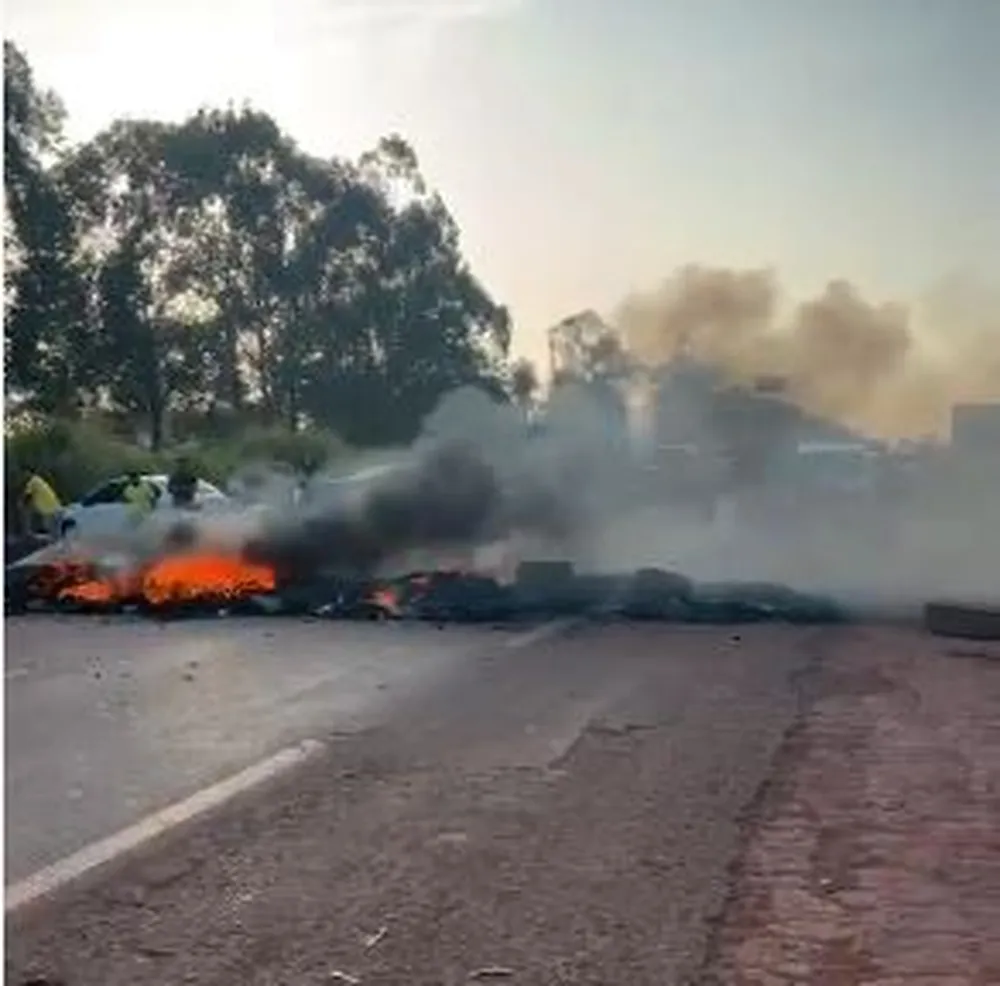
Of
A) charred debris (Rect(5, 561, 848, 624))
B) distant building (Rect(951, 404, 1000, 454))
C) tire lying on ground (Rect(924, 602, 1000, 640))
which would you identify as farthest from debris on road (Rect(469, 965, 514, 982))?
distant building (Rect(951, 404, 1000, 454))

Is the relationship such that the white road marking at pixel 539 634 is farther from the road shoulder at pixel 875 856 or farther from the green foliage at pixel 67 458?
the green foliage at pixel 67 458

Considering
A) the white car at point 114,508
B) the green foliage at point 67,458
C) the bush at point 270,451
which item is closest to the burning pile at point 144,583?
the white car at point 114,508

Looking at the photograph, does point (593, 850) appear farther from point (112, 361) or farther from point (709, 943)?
point (112, 361)

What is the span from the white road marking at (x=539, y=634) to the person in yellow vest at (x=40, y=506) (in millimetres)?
5871

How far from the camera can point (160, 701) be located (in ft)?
36.4

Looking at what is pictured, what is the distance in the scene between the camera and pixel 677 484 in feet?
69.7

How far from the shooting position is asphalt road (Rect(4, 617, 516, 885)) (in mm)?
7551

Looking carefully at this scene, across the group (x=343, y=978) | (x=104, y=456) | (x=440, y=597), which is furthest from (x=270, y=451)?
(x=343, y=978)

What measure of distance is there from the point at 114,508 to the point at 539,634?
5.91m

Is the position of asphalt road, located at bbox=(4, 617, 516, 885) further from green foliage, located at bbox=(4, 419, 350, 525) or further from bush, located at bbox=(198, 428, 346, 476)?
bush, located at bbox=(198, 428, 346, 476)

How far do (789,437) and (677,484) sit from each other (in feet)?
4.74

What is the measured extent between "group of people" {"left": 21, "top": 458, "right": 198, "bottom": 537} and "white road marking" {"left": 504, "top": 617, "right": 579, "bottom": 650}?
4.50 meters

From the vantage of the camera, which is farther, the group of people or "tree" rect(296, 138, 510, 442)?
"tree" rect(296, 138, 510, 442)

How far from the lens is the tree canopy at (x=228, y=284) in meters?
26.3
